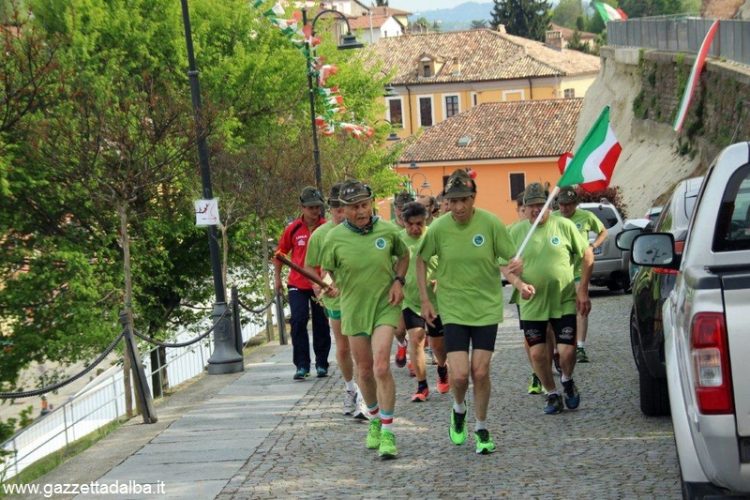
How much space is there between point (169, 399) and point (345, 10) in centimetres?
14371

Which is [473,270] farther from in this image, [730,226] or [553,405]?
[730,226]

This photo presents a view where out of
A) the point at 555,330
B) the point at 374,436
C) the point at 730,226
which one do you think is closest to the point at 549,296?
the point at 555,330

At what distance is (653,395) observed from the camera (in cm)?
991

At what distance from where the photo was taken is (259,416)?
1168cm

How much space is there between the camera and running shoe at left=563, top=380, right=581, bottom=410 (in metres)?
10.8

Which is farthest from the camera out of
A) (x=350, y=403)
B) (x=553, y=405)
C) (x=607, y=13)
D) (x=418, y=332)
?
(x=607, y=13)

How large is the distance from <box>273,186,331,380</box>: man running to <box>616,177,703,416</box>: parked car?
11.2ft

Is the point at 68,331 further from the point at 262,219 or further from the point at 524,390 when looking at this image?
the point at 524,390

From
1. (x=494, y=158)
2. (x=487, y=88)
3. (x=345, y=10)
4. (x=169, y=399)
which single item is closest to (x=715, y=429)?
(x=169, y=399)

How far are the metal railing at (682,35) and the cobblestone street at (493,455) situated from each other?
68.4 feet

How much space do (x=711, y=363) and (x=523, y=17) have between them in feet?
389

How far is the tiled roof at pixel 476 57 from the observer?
313 ft

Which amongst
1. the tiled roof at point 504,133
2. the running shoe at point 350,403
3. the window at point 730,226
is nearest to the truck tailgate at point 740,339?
the window at point 730,226

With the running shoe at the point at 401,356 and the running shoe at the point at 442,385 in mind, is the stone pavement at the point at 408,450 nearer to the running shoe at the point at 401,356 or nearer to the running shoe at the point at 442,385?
the running shoe at the point at 442,385
